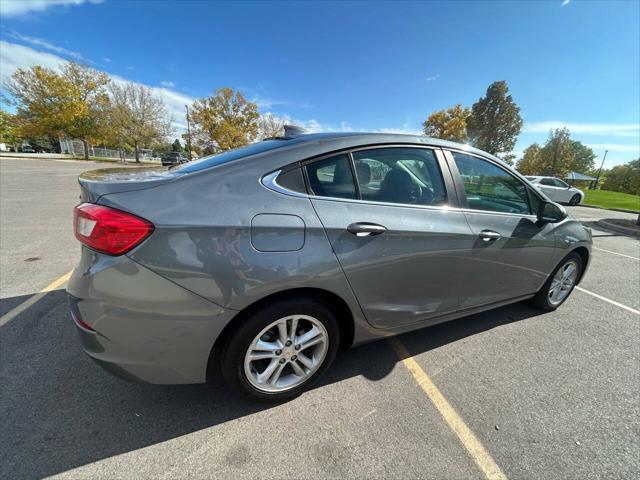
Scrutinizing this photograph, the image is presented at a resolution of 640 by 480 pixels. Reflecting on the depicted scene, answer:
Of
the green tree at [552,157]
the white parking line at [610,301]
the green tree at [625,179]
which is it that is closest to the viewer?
the white parking line at [610,301]

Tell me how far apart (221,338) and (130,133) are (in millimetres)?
46841

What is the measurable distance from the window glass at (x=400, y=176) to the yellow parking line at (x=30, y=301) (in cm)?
343

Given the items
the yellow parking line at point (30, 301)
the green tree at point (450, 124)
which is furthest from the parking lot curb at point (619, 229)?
the green tree at point (450, 124)

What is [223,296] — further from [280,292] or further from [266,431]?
[266,431]

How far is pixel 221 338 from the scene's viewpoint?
1.75 meters

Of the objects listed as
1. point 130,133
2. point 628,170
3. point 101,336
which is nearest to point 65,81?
point 130,133

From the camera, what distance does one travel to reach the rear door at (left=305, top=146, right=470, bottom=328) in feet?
6.17

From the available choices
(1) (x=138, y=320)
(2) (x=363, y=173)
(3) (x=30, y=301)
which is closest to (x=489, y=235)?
(2) (x=363, y=173)

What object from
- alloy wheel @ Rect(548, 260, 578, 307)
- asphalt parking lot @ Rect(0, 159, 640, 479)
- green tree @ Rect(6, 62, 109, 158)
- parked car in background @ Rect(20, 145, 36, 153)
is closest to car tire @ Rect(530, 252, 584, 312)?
alloy wheel @ Rect(548, 260, 578, 307)

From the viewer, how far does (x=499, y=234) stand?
250 cm

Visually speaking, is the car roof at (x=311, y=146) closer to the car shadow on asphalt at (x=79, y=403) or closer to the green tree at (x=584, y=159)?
the car shadow on asphalt at (x=79, y=403)

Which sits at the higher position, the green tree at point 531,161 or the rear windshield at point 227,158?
the green tree at point 531,161

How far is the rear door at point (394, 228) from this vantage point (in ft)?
6.17

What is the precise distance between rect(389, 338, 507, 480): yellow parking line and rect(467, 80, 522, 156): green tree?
4081cm
